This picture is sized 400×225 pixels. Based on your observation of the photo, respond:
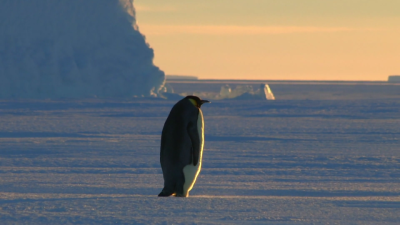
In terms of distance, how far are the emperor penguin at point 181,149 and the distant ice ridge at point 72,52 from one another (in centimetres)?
2013

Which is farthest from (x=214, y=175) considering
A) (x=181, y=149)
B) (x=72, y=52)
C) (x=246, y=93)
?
(x=246, y=93)

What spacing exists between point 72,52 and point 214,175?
19.6 metres

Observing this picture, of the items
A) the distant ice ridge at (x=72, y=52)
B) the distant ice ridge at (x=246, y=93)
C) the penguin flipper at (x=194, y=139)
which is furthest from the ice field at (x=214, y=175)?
the distant ice ridge at (x=246, y=93)

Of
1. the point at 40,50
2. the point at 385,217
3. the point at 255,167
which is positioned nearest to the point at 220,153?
the point at 255,167

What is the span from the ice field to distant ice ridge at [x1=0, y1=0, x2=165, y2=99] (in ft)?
31.6

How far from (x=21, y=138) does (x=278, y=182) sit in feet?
21.2

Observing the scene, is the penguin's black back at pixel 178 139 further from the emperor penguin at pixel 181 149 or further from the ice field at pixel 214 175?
the ice field at pixel 214 175

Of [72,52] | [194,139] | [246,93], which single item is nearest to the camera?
[194,139]

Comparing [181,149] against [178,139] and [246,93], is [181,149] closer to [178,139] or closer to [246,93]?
[178,139]

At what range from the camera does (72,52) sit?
25.3 metres

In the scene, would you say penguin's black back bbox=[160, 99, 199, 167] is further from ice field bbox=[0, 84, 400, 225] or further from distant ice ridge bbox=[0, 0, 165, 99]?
distant ice ridge bbox=[0, 0, 165, 99]

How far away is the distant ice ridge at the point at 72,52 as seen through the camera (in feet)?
80.8

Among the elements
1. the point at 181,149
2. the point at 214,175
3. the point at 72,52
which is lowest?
the point at 181,149

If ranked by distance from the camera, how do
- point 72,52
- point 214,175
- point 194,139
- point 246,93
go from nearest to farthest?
point 194,139
point 214,175
point 72,52
point 246,93
